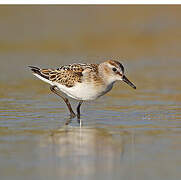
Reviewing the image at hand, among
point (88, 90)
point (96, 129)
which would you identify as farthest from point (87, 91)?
point (96, 129)

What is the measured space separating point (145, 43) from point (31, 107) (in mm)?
9018

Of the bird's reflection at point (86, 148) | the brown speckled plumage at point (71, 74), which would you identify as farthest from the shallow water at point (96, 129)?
the brown speckled plumage at point (71, 74)

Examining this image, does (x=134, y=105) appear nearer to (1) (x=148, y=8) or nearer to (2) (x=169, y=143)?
(2) (x=169, y=143)

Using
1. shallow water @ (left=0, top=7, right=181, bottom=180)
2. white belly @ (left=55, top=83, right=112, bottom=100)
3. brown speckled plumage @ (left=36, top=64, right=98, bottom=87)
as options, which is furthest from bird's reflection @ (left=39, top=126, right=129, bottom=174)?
brown speckled plumage @ (left=36, top=64, right=98, bottom=87)

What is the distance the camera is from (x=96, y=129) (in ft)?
30.6

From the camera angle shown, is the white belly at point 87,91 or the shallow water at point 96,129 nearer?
the shallow water at point 96,129

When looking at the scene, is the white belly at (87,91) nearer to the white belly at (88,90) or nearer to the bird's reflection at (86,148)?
the white belly at (88,90)

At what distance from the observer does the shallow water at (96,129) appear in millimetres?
6938

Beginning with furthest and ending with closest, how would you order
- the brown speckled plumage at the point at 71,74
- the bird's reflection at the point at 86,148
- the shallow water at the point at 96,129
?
the brown speckled plumage at the point at 71,74 < the bird's reflection at the point at 86,148 < the shallow water at the point at 96,129

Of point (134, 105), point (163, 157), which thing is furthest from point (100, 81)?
point (163, 157)

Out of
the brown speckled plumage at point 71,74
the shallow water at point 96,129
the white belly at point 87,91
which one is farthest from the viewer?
the brown speckled plumage at point 71,74

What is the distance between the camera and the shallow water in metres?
6.94

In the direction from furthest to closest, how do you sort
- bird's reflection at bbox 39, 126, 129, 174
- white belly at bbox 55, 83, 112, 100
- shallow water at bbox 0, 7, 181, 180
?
white belly at bbox 55, 83, 112, 100 < bird's reflection at bbox 39, 126, 129, 174 < shallow water at bbox 0, 7, 181, 180

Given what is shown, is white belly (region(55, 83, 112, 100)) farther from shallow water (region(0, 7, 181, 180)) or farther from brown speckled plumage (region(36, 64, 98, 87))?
shallow water (region(0, 7, 181, 180))
